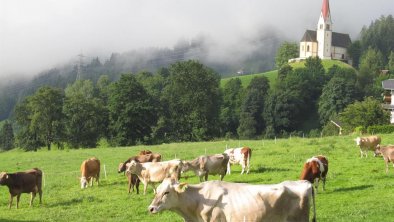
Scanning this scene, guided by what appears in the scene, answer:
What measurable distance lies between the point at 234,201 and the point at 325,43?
581ft

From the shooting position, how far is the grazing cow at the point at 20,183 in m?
21.8

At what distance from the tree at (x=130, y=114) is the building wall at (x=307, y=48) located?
110 meters

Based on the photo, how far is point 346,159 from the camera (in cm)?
2998

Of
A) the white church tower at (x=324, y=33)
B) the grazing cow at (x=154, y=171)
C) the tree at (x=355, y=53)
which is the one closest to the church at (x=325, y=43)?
the white church tower at (x=324, y=33)

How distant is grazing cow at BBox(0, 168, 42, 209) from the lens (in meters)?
21.8

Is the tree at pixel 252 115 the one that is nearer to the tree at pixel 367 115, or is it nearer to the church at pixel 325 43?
the tree at pixel 367 115

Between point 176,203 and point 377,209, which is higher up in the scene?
point 176,203

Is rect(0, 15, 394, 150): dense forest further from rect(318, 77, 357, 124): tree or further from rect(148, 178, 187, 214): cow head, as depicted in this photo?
rect(148, 178, 187, 214): cow head

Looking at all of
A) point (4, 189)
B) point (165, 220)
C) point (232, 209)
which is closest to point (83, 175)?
point (4, 189)

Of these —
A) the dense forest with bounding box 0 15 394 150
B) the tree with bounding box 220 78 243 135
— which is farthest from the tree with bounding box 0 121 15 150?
the tree with bounding box 220 78 243 135

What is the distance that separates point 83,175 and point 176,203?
17368mm

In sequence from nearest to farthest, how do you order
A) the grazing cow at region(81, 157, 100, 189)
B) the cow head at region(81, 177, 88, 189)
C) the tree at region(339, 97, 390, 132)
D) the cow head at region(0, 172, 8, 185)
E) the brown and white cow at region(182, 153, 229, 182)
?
the cow head at region(0, 172, 8, 185) → the brown and white cow at region(182, 153, 229, 182) → the cow head at region(81, 177, 88, 189) → the grazing cow at region(81, 157, 100, 189) → the tree at region(339, 97, 390, 132)

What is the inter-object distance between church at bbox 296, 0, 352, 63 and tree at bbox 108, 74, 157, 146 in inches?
4288

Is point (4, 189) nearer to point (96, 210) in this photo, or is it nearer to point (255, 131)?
Answer: point (96, 210)
